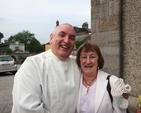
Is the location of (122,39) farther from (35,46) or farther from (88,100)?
(35,46)

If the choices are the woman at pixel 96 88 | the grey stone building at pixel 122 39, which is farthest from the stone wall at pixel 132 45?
the woman at pixel 96 88

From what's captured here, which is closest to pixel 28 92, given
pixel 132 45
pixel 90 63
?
pixel 90 63

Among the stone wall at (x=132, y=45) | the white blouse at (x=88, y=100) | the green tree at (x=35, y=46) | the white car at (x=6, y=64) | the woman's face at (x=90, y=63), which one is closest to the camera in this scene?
the white blouse at (x=88, y=100)

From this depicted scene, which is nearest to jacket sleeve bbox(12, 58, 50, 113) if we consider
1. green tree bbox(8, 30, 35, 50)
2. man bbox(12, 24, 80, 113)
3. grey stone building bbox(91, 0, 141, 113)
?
man bbox(12, 24, 80, 113)

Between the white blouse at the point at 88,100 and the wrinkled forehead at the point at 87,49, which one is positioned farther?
the wrinkled forehead at the point at 87,49

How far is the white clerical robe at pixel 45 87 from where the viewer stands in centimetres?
185

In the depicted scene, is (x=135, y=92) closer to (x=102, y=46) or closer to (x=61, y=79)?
(x=102, y=46)

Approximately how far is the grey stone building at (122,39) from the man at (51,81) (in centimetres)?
170

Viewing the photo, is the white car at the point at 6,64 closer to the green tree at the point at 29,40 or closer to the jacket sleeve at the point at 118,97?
the jacket sleeve at the point at 118,97

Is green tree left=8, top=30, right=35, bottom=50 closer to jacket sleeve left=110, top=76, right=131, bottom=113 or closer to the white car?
the white car

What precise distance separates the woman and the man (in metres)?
0.10

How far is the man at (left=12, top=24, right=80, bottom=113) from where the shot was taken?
186cm

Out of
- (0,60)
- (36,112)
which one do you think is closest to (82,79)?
(36,112)

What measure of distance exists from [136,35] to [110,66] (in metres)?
0.81
